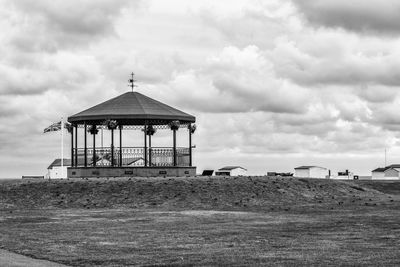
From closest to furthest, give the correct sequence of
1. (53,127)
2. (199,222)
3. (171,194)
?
(199,222)
(171,194)
(53,127)

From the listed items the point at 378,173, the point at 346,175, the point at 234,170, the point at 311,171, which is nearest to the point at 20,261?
the point at 234,170

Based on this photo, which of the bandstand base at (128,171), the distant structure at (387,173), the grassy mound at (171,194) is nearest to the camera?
the grassy mound at (171,194)

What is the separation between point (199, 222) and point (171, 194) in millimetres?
12181

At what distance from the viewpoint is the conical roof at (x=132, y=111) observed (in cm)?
5062

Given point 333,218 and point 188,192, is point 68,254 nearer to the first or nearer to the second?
point 333,218

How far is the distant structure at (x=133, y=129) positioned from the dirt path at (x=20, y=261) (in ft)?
101

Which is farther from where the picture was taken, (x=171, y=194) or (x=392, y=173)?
(x=392, y=173)

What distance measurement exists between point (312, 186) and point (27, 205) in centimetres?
1947

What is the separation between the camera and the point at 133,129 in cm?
5506

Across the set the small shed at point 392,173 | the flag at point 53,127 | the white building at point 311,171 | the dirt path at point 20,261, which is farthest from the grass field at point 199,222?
the small shed at point 392,173

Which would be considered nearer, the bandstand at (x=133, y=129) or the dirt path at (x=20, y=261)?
the dirt path at (x=20, y=261)

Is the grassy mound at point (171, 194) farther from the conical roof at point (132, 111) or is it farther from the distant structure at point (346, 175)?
the distant structure at point (346, 175)

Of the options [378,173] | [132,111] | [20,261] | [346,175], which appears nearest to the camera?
[20,261]

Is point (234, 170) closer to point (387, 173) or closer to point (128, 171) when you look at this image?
point (387, 173)
